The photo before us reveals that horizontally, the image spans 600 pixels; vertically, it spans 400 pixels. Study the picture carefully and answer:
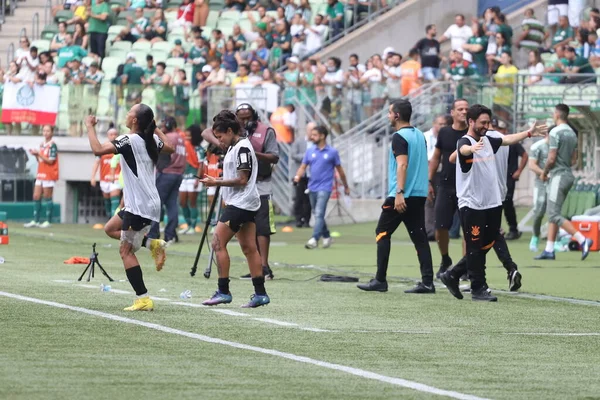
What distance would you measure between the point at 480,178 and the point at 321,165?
8.06m

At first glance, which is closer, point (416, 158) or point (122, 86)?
point (416, 158)

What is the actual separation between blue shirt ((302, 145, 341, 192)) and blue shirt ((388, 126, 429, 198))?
21.7 feet

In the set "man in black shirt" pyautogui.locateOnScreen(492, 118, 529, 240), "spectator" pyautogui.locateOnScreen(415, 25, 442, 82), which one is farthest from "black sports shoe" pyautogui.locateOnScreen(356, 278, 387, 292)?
"spectator" pyautogui.locateOnScreen(415, 25, 442, 82)

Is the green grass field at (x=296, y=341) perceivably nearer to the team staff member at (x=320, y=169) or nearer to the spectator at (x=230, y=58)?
the team staff member at (x=320, y=169)

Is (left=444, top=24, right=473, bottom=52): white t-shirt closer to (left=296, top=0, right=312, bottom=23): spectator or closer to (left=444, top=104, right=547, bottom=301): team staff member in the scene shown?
(left=296, top=0, right=312, bottom=23): spectator

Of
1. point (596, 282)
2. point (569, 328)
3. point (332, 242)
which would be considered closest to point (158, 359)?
point (569, 328)

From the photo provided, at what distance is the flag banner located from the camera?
32.0 metres

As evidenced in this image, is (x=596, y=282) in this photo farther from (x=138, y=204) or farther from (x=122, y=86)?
(x=122, y=86)

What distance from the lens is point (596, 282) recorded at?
17.5 metres

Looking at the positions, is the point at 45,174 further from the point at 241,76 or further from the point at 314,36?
the point at 314,36

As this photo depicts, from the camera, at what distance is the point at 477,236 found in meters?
14.9

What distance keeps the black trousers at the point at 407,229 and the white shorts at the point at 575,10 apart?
54.2ft

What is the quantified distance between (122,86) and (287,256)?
1049 cm

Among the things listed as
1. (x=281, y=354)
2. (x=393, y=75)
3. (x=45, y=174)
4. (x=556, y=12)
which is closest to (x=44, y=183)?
(x=45, y=174)
